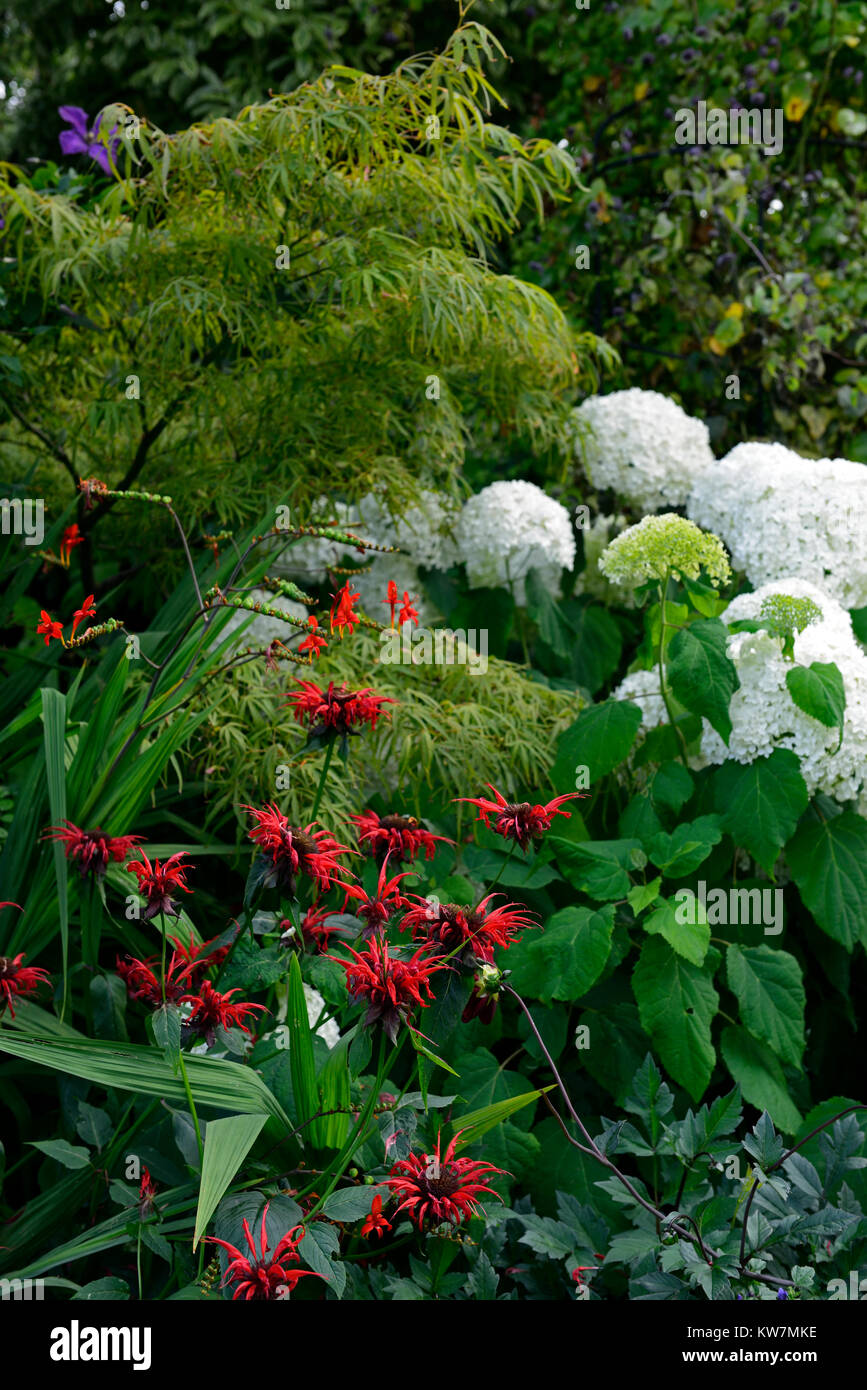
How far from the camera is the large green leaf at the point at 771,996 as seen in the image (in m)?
1.72

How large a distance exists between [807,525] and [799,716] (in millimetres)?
545

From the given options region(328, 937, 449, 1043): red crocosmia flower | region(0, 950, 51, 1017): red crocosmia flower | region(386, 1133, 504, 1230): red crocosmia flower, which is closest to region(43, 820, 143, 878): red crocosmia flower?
region(0, 950, 51, 1017): red crocosmia flower

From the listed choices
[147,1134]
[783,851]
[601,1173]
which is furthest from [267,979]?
[783,851]

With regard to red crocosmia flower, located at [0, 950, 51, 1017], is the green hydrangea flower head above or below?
above

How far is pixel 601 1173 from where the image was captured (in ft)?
5.50

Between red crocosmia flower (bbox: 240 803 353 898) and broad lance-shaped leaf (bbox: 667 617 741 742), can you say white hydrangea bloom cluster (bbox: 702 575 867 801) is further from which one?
red crocosmia flower (bbox: 240 803 353 898)

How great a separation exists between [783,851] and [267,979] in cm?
110

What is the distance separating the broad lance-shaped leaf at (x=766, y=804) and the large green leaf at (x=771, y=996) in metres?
0.15

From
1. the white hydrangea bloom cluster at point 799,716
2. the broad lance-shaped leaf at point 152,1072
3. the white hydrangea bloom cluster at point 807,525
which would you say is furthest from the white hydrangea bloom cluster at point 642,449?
the broad lance-shaped leaf at point 152,1072

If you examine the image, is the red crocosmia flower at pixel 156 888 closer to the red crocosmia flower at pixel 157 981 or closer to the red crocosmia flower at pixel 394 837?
the red crocosmia flower at pixel 157 981

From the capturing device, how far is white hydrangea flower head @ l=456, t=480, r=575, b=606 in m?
2.56

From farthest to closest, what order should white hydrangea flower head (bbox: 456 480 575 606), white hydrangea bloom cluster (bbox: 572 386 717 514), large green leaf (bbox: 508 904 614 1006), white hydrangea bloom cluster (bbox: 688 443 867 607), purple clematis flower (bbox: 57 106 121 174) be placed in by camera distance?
purple clematis flower (bbox: 57 106 121 174), white hydrangea bloom cluster (bbox: 572 386 717 514), white hydrangea flower head (bbox: 456 480 575 606), white hydrangea bloom cluster (bbox: 688 443 867 607), large green leaf (bbox: 508 904 614 1006)

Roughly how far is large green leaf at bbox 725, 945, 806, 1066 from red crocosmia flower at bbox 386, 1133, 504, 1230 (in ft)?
2.31
